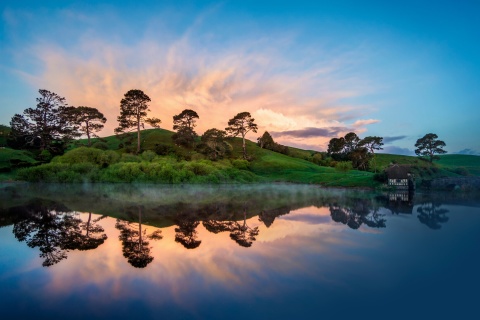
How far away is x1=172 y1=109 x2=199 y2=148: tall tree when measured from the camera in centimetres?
7839

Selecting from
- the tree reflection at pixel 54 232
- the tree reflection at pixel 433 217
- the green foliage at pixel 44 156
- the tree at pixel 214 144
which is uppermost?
the tree at pixel 214 144

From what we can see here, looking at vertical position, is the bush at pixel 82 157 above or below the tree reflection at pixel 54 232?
above

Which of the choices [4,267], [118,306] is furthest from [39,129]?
[118,306]

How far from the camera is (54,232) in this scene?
14.0 meters

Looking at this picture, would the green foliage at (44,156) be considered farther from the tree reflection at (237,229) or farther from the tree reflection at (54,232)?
the tree reflection at (237,229)

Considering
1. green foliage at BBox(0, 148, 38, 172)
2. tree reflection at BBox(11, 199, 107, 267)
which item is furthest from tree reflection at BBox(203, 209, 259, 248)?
green foliage at BBox(0, 148, 38, 172)

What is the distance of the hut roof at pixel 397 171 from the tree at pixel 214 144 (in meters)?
40.3

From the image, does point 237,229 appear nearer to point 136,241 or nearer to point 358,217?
point 136,241

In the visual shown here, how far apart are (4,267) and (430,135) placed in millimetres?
129475

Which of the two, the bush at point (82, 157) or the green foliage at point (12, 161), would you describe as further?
the green foliage at point (12, 161)

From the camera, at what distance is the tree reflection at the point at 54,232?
11.2 meters

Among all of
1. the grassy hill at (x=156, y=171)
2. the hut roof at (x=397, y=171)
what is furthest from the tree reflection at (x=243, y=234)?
the hut roof at (x=397, y=171)

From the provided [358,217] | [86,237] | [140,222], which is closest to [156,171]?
[140,222]

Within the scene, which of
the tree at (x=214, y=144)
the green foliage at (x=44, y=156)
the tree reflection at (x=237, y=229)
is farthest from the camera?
the tree at (x=214, y=144)
